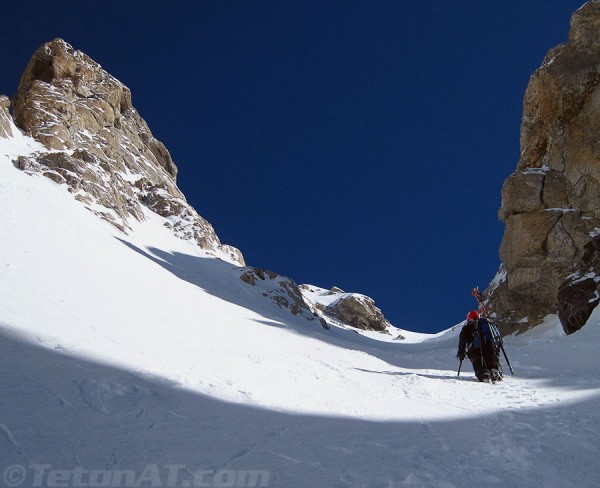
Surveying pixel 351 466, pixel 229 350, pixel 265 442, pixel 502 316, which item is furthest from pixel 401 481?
pixel 502 316

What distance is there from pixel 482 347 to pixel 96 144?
60.3 meters

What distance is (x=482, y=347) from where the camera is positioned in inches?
456

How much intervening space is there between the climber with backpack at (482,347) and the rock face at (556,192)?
17.7m

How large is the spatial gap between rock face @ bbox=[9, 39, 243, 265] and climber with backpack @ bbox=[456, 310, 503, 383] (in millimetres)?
33788

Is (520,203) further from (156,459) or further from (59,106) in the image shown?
(59,106)

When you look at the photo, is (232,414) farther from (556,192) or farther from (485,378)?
(556,192)

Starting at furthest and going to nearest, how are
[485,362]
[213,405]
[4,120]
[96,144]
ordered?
1. [96,144]
2. [4,120]
3. [485,362]
4. [213,405]

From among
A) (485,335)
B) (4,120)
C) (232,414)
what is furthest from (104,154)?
(232,414)

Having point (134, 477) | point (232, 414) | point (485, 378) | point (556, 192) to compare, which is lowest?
point (134, 477)

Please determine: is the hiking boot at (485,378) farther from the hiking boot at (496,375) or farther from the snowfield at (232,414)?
the snowfield at (232,414)

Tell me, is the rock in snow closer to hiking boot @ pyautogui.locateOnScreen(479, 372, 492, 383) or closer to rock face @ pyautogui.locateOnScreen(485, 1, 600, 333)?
hiking boot @ pyautogui.locateOnScreen(479, 372, 492, 383)

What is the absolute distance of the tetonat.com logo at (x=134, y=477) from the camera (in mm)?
3393

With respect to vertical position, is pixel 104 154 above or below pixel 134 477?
above

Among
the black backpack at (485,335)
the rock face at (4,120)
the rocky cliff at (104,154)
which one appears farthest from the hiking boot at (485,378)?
the rock face at (4,120)
